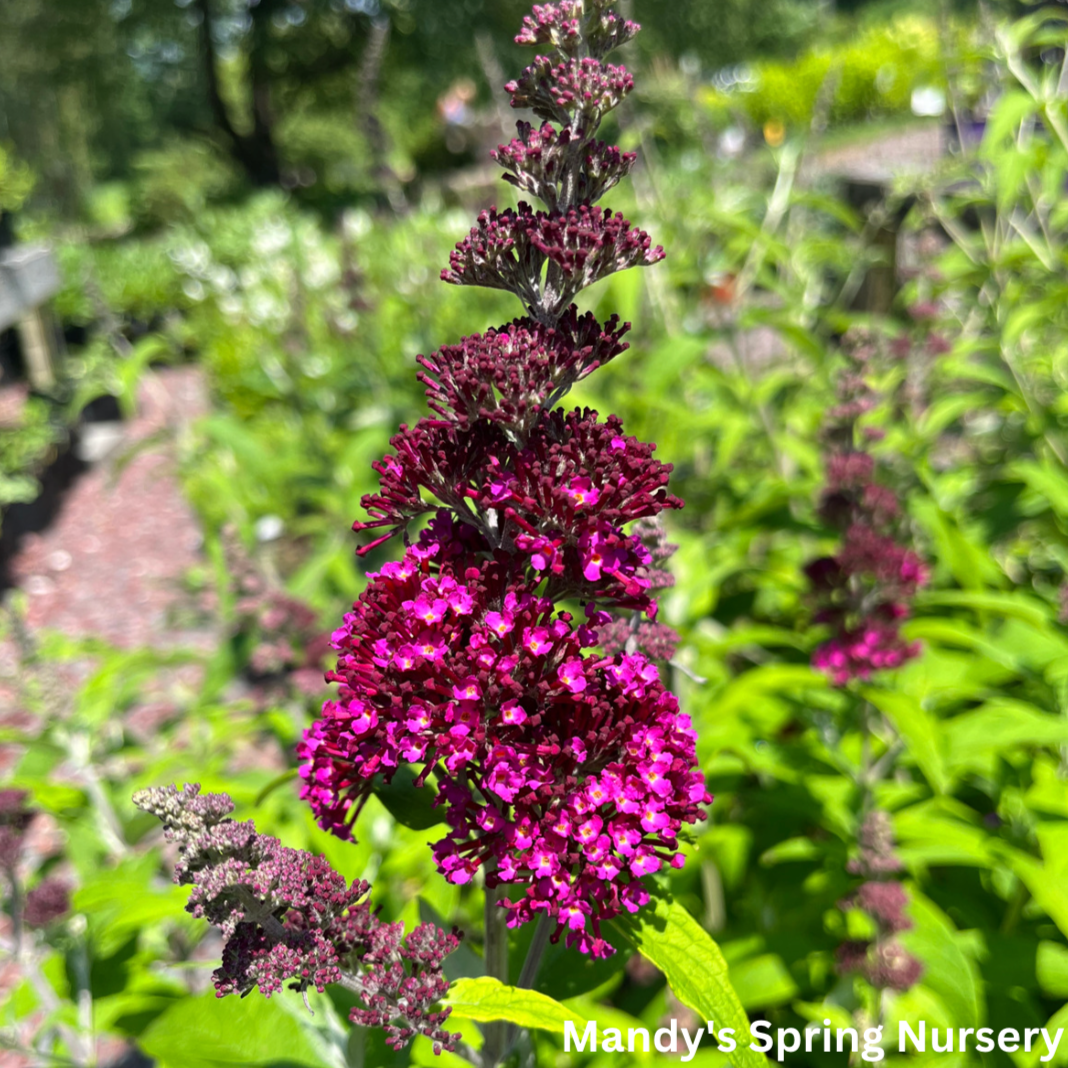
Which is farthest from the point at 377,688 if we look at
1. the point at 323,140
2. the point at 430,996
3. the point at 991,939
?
the point at 323,140

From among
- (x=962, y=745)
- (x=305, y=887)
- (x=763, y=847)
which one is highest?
(x=305, y=887)

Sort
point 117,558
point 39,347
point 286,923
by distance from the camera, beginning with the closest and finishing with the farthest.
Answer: point 286,923, point 117,558, point 39,347

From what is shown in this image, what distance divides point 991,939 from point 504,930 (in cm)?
147

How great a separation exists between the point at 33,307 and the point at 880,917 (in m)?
10.2

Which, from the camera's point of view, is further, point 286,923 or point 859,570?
point 859,570

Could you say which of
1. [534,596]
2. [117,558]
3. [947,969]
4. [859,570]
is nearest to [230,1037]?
[534,596]

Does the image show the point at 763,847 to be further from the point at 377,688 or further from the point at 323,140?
the point at 323,140

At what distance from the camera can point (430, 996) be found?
3.60ft

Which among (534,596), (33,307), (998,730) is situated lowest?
(998,730)

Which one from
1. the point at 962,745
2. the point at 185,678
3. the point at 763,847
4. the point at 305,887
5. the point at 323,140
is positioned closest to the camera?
the point at 305,887

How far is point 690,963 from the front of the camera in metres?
1.14

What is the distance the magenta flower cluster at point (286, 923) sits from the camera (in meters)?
1.04

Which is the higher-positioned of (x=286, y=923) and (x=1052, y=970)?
(x=286, y=923)

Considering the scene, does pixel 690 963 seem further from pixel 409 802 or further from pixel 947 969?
pixel 947 969
